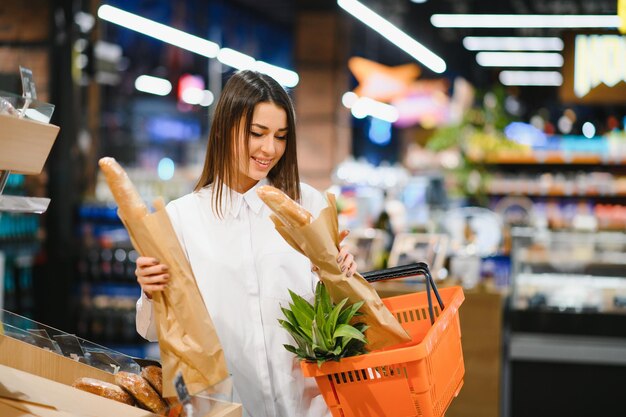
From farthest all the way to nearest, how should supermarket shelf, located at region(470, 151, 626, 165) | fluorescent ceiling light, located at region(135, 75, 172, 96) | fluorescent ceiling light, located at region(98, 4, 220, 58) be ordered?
fluorescent ceiling light, located at region(135, 75, 172, 96)
supermarket shelf, located at region(470, 151, 626, 165)
fluorescent ceiling light, located at region(98, 4, 220, 58)

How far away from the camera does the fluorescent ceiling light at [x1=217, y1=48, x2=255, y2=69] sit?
33.7ft

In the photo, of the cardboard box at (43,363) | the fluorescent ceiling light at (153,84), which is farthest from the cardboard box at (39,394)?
the fluorescent ceiling light at (153,84)

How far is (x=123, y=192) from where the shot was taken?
4.96 ft

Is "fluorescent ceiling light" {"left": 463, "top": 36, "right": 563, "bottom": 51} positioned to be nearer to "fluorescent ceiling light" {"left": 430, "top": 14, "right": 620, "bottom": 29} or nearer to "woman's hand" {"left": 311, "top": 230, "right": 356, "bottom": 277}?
"fluorescent ceiling light" {"left": 430, "top": 14, "right": 620, "bottom": 29}

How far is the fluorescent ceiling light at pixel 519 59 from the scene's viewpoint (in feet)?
39.1

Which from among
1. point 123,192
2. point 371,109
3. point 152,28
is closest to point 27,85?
point 123,192

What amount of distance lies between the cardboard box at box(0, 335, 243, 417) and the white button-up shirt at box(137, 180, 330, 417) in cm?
52

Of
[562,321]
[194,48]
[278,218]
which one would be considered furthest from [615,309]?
[194,48]

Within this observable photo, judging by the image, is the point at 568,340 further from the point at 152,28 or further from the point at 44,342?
the point at 152,28

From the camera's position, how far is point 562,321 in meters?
5.14

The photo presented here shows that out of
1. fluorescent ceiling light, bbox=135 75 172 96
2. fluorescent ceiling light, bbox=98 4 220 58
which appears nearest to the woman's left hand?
fluorescent ceiling light, bbox=98 4 220 58

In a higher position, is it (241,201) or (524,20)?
(524,20)

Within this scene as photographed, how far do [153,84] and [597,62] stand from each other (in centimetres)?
1043

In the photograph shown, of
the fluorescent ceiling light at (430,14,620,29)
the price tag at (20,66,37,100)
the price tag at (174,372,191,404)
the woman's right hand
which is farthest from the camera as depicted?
the fluorescent ceiling light at (430,14,620,29)
